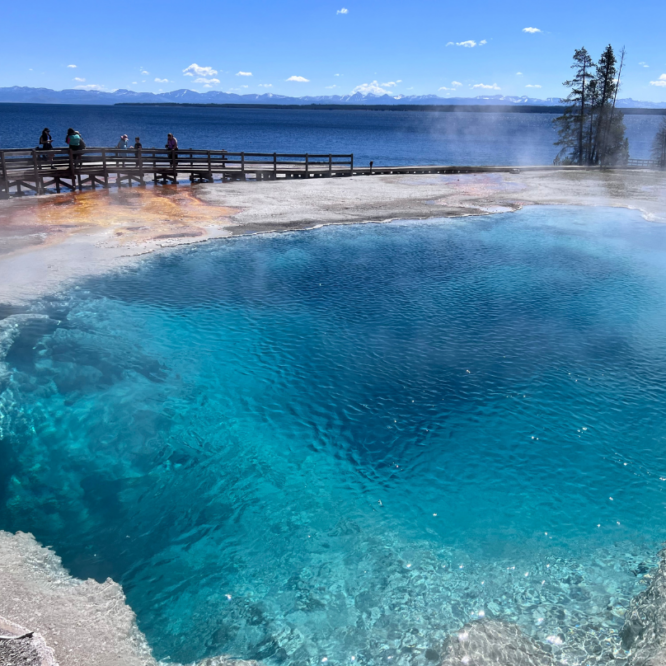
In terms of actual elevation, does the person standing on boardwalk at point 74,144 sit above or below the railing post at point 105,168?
above

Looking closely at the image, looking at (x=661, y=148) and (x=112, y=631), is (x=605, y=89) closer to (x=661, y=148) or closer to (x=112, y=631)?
(x=661, y=148)

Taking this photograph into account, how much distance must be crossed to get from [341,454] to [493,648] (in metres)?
4.07

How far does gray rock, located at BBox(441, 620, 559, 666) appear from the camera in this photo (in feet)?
18.7

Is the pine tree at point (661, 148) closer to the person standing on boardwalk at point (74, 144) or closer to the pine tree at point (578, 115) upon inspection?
the pine tree at point (578, 115)

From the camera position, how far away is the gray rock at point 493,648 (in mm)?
5695

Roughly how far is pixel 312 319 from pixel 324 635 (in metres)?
8.83

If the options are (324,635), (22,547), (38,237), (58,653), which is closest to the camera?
(58,653)

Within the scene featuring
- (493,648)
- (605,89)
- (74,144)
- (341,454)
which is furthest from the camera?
(605,89)

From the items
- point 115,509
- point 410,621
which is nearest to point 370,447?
point 410,621

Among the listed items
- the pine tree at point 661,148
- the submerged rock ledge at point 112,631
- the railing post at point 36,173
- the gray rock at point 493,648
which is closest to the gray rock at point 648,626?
the submerged rock ledge at point 112,631

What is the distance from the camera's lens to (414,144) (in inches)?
4424

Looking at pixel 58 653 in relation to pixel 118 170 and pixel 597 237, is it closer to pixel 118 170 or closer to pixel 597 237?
pixel 597 237

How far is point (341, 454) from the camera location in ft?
30.8

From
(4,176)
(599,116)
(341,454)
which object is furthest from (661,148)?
(341,454)
